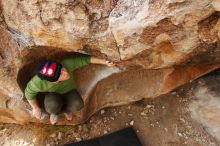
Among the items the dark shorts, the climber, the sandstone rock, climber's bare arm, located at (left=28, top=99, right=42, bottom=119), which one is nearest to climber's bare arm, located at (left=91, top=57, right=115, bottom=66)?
the climber

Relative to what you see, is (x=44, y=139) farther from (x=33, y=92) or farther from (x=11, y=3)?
(x=11, y=3)

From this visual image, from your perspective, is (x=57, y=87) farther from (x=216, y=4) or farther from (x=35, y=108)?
(x=216, y=4)

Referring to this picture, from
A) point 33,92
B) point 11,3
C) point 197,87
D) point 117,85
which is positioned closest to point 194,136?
point 197,87

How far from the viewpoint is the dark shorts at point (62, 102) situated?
3008 millimetres

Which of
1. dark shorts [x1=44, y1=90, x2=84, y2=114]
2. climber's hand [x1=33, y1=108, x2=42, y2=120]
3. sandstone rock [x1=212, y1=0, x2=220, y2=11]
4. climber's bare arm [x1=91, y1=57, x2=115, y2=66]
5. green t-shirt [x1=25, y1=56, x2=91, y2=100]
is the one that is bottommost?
climber's hand [x1=33, y1=108, x2=42, y2=120]

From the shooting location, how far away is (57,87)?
2.95m

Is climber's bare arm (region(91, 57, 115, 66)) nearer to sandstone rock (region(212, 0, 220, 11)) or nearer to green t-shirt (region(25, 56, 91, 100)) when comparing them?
green t-shirt (region(25, 56, 91, 100))

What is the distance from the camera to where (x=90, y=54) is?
111 inches

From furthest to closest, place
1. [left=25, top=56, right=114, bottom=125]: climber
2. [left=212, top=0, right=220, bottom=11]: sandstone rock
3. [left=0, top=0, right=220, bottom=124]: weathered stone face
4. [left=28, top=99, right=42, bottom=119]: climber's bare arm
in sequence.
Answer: [left=28, top=99, right=42, bottom=119]: climber's bare arm → [left=25, top=56, right=114, bottom=125]: climber → [left=0, top=0, right=220, bottom=124]: weathered stone face → [left=212, top=0, right=220, bottom=11]: sandstone rock

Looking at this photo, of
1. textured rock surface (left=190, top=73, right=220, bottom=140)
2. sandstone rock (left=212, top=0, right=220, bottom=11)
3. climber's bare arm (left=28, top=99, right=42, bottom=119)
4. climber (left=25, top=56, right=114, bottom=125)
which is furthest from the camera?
textured rock surface (left=190, top=73, right=220, bottom=140)

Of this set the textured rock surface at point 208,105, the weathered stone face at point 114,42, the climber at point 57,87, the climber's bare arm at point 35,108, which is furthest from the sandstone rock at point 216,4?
the climber's bare arm at point 35,108

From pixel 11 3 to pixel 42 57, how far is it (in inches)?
21.0

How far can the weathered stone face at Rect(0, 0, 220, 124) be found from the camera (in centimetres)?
238

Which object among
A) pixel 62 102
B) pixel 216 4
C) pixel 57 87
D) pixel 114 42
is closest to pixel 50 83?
pixel 57 87
